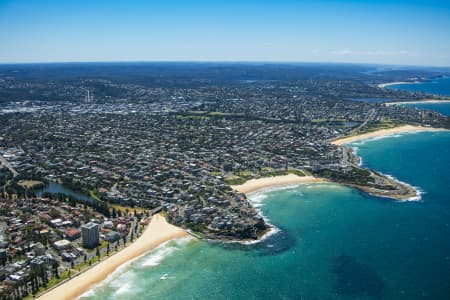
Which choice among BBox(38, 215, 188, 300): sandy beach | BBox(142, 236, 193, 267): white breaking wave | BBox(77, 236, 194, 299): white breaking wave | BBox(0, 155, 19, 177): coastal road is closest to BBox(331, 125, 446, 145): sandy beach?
BBox(38, 215, 188, 300): sandy beach

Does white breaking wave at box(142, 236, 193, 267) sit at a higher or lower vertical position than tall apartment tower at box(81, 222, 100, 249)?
lower

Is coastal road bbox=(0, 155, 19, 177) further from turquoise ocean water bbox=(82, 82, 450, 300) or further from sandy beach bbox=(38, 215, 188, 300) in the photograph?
turquoise ocean water bbox=(82, 82, 450, 300)

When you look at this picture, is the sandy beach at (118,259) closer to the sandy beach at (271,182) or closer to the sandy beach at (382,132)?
the sandy beach at (271,182)

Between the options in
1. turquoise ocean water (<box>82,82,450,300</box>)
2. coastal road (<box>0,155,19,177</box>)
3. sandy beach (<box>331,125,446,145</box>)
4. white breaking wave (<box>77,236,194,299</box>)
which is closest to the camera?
turquoise ocean water (<box>82,82,450,300</box>)

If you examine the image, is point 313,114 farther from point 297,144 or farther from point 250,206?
point 250,206

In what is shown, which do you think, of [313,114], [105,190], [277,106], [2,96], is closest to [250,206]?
[105,190]
